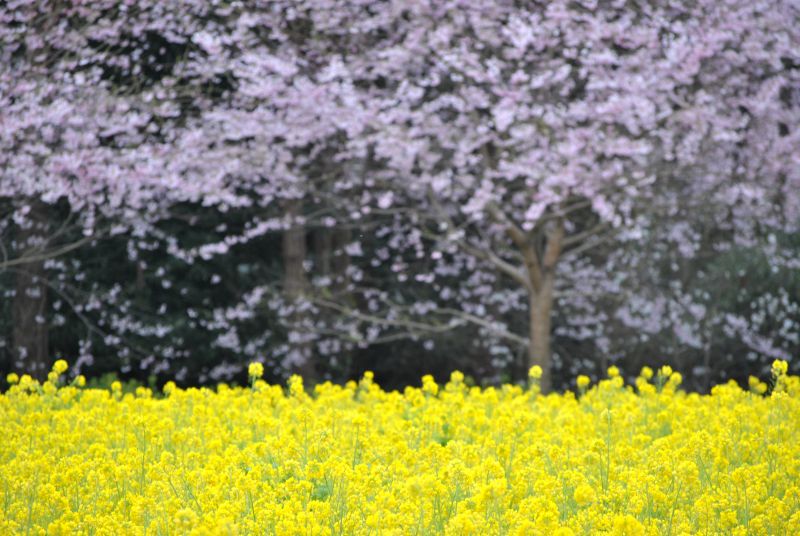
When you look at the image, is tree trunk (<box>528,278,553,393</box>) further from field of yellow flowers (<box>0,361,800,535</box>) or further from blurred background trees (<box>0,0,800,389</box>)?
field of yellow flowers (<box>0,361,800,535</box>)

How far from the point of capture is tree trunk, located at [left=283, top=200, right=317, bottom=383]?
1252 cm

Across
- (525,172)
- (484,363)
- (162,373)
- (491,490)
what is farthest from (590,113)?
(491,490)

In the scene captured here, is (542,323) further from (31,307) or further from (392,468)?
(392,468)

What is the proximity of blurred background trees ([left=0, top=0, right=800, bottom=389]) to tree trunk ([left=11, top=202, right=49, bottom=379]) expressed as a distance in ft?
0.10

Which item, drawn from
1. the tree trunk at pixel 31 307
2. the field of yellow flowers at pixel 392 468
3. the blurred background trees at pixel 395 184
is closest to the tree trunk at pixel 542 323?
the blurred background trees at pixel 395 184

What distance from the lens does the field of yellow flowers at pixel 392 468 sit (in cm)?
425

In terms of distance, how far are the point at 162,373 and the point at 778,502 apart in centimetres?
977

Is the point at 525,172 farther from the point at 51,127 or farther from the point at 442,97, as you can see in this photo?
the point at 51,127

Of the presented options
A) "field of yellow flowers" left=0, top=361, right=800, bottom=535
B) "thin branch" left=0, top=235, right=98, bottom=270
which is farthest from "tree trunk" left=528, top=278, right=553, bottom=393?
"thin branch" left=0, top=235, right=98, bottom=270

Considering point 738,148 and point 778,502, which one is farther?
point 738,148

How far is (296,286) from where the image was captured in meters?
12.8

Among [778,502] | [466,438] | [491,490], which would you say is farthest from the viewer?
[466,438]

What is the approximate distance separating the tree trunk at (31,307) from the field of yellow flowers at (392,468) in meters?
3.96

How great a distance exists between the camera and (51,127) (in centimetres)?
969
